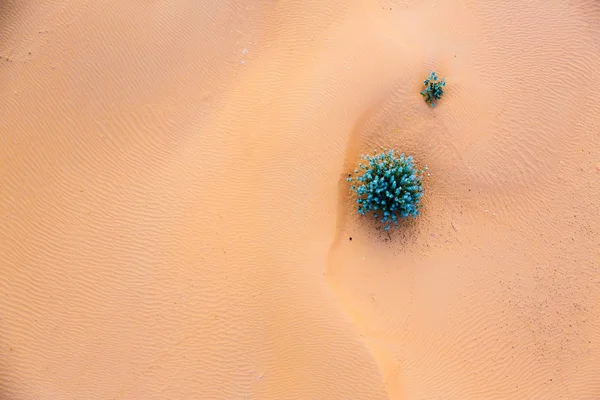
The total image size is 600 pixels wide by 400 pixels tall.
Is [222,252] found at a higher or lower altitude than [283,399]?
higher

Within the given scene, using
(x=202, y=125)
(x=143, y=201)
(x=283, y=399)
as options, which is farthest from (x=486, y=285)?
(x=143, y=201)

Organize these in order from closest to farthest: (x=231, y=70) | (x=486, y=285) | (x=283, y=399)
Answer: (x=283, y=399)
(x=486, y=285)
(x=231, y=70)

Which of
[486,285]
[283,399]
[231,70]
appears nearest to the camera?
[283,399]

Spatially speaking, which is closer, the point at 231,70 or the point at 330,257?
the point at 330,257

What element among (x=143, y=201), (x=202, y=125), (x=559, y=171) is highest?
(x=202, y=125)

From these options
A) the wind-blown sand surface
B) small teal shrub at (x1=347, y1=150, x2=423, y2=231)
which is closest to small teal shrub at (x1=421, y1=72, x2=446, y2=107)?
the wind-blown sand surface

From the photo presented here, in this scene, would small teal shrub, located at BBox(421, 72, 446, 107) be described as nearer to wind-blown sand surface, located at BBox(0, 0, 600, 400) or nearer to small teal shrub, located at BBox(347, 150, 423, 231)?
wind-blown sand surface, located at BBox(0, 0, 600, 400)

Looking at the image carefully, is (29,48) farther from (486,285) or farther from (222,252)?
(486,285)
